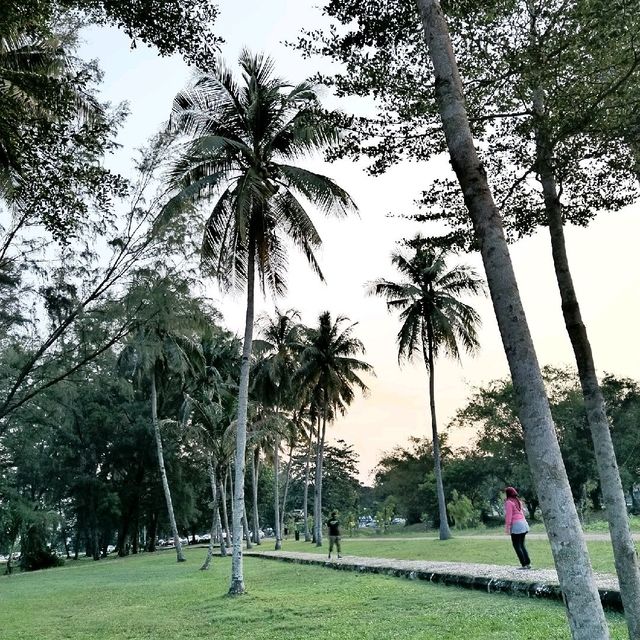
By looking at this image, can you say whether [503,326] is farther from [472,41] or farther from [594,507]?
[594,507]

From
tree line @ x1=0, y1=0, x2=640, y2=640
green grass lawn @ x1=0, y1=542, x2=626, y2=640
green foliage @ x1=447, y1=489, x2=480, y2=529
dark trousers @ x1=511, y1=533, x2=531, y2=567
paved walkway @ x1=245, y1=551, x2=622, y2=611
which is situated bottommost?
green grass lawn @ x1=0, y1=542, x2=626, y2=640

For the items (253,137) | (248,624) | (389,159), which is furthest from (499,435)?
(389,159)

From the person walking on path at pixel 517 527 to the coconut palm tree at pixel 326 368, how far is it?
69.0 feet

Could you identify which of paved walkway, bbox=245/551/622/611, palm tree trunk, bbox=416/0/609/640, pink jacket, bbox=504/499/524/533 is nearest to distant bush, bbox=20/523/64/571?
paved walkway, bbox=245/551/622/611

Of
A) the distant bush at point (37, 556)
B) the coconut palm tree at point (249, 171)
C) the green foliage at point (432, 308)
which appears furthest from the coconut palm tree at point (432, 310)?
the distant bush at point (37, 556)

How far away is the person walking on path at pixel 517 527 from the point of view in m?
11.4

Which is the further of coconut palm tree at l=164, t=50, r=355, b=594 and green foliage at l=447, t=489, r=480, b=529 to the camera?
green foliage at l=447, t=489, r=480, b=529

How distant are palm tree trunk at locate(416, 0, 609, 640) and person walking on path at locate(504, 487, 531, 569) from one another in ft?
27.3

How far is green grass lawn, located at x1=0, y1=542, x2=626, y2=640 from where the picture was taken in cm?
739

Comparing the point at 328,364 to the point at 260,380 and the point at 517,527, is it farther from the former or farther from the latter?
the point at 517,527

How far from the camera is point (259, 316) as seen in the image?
35969 millimetres

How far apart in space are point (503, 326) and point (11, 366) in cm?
1720

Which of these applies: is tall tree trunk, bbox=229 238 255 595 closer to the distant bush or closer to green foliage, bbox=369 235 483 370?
green foliage, bbox=369 235 483 370

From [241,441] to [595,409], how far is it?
400 inches
